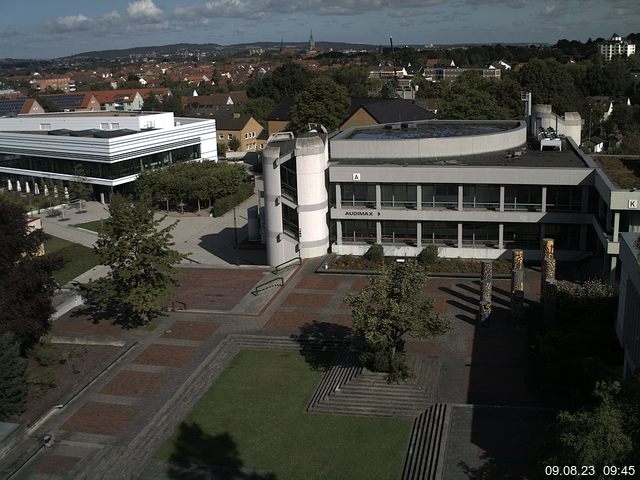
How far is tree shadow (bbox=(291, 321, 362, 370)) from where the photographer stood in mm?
28641

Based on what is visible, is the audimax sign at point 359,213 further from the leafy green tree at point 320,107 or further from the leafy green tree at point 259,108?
the leafy green tree at point 259,108

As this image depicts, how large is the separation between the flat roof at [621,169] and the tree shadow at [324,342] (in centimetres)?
1562

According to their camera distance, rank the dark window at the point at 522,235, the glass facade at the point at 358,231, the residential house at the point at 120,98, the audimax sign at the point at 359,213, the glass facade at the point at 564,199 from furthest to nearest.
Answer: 1. the residential house at the point at 120,98
2. the glass facade at the point at 358,231
3. the audimax sign at the point at 359,213
4. the dark window at the point at 522,235
5. the glass facade at the point at 564,199

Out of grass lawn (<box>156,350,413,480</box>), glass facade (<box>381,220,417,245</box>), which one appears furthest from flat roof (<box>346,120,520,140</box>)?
grass lawn (<box>156,350,413,480</box>)

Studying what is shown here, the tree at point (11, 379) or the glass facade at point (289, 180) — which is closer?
the tree at point (11, 379)

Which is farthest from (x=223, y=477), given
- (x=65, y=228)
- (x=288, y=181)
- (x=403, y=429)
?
(x=65, y=228)

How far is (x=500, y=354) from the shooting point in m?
27.9

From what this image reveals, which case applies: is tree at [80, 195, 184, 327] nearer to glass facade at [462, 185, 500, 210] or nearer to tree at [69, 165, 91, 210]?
glass facade at [462, 185, 500, 210]

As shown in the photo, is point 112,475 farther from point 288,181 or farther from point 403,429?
point 288,181

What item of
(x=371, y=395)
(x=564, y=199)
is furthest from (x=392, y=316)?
(x=564, y=199)

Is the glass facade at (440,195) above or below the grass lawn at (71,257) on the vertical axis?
above

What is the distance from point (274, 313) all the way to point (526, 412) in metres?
14.0

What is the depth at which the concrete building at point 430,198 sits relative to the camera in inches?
1512

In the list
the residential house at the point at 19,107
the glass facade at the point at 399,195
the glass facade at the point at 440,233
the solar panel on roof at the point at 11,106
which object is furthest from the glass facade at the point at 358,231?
the solar panel on roof at the point at 11,106
